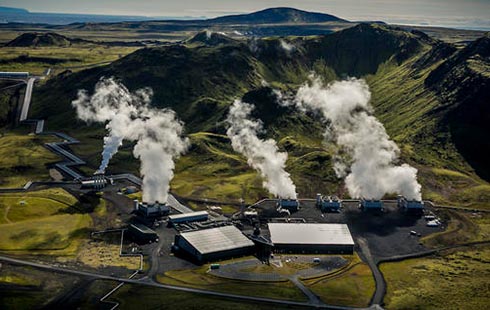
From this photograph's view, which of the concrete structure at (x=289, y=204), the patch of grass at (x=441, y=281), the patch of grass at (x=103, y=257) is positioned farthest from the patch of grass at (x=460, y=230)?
the patch of grass at (x=103, y=257)

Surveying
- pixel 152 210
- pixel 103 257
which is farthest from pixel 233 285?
pixel 152 210

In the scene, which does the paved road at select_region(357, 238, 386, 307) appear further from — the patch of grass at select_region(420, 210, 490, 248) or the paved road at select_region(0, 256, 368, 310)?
the patch of grass at select_region(420, 210, 490, 248)

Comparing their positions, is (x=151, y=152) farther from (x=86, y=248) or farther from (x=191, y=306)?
(x=191, y=306)

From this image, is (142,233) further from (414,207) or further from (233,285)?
(414,207)

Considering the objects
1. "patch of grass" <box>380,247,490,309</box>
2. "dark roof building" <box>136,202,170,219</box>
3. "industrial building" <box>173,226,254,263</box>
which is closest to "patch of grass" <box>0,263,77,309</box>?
"industrial building" <box>173,226,254,263</box>

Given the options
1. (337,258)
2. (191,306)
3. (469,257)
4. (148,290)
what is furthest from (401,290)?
(148,290)

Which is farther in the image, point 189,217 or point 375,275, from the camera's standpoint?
point 189,217
